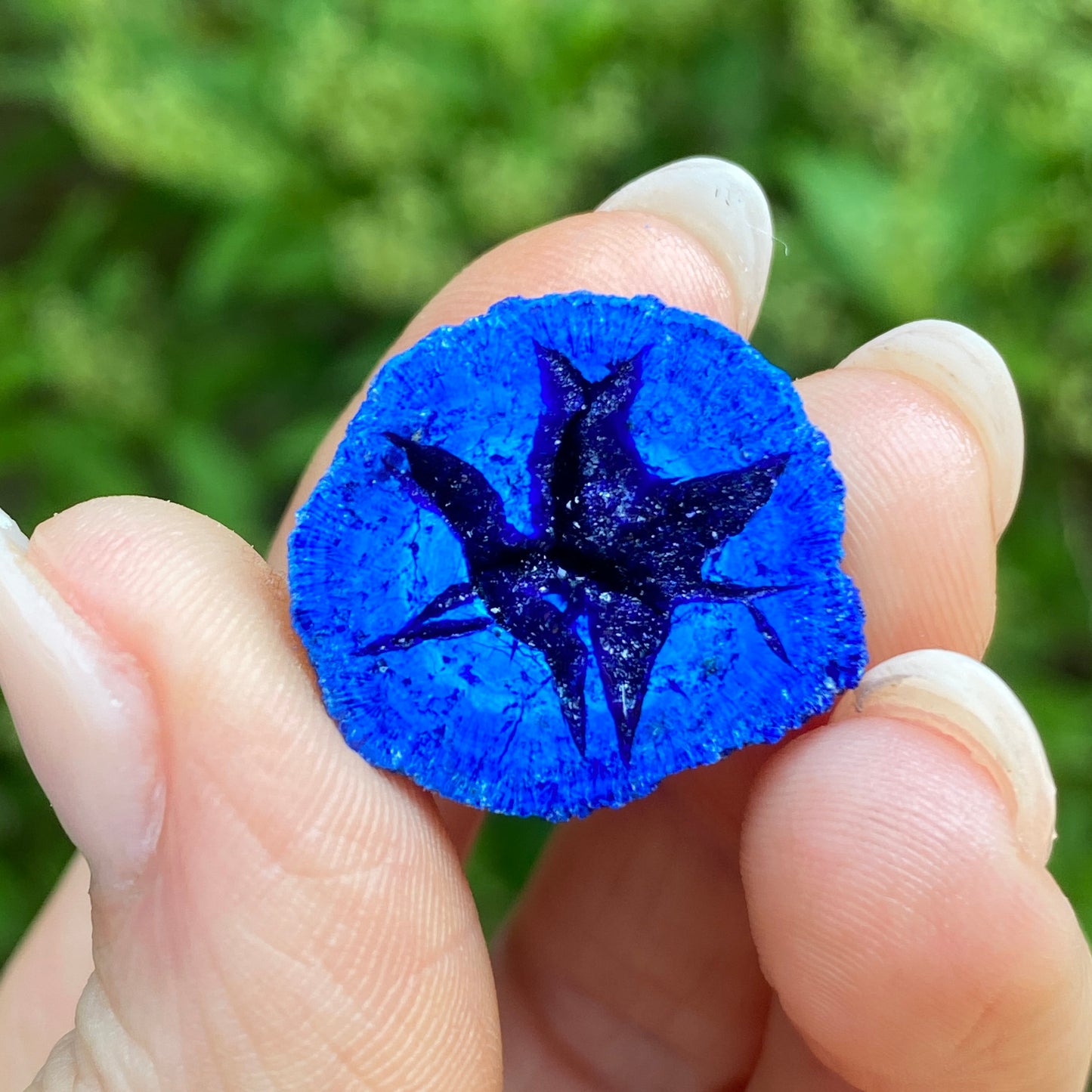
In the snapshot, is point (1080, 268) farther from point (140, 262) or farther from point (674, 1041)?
point (140, 262)

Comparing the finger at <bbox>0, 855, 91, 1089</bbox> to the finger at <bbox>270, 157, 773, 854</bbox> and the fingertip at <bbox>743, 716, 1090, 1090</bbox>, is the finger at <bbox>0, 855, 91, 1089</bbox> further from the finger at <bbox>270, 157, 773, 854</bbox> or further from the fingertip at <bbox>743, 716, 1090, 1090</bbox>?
the fingertip at <bbox>743, 716, 1090, 1090</bbox>

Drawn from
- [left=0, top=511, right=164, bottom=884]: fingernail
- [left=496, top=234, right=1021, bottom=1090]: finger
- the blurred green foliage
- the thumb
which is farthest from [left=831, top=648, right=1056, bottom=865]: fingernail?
the blurred green foliage

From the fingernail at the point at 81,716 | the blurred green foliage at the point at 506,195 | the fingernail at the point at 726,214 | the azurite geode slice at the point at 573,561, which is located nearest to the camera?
the fingernail at the point at 81,716

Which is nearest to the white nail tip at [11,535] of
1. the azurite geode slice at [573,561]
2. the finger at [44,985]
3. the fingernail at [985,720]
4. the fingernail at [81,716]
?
the fingernail at [81,716]

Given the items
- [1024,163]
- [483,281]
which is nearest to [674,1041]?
[483,281]

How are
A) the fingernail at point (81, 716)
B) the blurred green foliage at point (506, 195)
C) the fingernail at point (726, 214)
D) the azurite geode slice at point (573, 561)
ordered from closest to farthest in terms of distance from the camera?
1. the fingernail at point (81, 716)
2. the azurite geode slice at point (573, 561)
3. the fingernail at point (726, 214)
4. the blurred green foliage at point (506, 195)

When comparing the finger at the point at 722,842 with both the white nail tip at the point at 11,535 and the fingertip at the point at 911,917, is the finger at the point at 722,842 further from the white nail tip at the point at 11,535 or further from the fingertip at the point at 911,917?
the white nail tip at the point at 11,535
